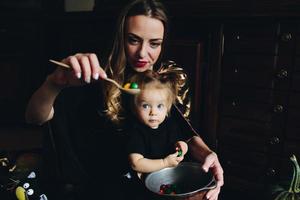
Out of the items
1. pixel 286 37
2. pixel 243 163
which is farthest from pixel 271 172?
pixel 286 37

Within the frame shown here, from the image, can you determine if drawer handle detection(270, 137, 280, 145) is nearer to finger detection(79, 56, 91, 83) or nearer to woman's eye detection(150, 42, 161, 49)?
woman's eye detection(150, 42, 161, 49)

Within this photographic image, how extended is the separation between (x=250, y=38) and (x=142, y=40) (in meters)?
0.63

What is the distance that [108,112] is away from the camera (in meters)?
1.13

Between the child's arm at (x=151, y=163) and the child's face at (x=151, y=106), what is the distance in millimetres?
113

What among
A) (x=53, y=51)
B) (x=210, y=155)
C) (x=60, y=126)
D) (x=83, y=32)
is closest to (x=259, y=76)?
(x=210, y=155)

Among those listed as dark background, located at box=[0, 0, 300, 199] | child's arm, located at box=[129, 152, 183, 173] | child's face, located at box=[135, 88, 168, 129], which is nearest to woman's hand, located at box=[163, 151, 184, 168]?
child's arm, located at box=[129, 152, 183, 173]

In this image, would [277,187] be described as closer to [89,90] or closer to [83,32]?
[89,90]

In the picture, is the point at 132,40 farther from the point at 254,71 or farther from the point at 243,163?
the point at 243,163

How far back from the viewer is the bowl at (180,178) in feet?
3.40

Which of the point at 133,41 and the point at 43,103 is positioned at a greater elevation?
the point at 133,41

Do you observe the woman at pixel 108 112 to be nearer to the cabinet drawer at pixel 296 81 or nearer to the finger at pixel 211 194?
the finger at pixel 211 194

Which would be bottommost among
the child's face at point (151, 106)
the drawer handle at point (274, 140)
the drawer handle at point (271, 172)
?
the drawer handle at point (271, 172)

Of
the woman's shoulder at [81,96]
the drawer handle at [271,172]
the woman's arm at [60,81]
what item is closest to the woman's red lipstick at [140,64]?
the woman's shoulder at [81,96]

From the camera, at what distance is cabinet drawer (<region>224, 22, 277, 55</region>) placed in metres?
1.55
